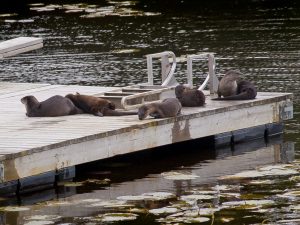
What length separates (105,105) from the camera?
49.0ft

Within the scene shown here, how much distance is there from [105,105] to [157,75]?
22.8 ft

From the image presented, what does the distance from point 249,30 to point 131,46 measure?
2.91 metres

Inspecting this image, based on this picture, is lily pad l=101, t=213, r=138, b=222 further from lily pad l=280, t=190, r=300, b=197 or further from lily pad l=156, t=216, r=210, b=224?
lily pad l=280, t=190, r=300, b=197

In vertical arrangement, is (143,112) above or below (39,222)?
above

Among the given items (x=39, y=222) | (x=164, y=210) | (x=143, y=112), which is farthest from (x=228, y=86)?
(x=39, y=222)

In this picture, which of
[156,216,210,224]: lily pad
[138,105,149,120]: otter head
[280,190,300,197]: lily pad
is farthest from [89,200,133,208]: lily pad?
[138,105,149,120]: otter head

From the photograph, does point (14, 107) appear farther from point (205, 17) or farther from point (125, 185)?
point (205, 17)

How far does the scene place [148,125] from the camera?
561 inches

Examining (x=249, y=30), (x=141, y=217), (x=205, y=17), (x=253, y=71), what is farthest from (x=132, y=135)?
(x=205, y=17)

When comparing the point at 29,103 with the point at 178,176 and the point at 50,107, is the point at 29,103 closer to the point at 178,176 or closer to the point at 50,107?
the point at 50,107

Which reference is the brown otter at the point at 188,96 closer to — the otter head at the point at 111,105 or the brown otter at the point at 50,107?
the otter head at the point at 111,105

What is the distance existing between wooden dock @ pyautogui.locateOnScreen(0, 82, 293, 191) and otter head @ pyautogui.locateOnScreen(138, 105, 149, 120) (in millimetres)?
92

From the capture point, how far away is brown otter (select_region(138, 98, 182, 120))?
47.7 ft

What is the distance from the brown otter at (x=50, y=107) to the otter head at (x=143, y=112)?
0.96 meters
